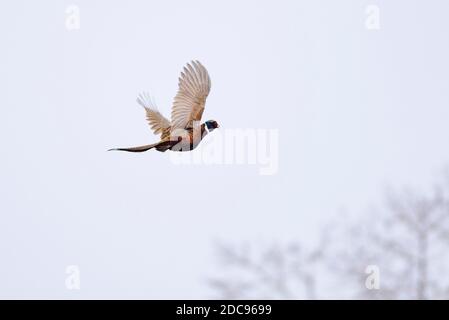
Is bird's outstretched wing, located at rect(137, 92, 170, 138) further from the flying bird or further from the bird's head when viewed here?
the bird's head

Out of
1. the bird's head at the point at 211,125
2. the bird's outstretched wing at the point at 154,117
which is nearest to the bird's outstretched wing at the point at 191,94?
the bird's outstretched wing at the point at 154,117

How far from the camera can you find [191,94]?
13.3 meters

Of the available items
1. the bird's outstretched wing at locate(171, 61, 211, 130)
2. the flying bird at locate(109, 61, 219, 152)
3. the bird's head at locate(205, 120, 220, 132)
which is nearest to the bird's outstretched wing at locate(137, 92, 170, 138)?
the flying bird at locate(109, 61, 219, 152)

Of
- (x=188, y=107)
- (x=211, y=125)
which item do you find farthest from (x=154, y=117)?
(x=211, y=125)

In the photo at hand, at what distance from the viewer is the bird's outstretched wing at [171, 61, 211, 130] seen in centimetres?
1319

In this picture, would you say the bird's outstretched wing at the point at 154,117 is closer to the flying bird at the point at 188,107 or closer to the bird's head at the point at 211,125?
the flying bird at the point at 188,107

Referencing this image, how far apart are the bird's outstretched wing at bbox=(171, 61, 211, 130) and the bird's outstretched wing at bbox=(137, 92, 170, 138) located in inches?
7.3

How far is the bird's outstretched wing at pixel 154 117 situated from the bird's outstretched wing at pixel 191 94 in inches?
7.3

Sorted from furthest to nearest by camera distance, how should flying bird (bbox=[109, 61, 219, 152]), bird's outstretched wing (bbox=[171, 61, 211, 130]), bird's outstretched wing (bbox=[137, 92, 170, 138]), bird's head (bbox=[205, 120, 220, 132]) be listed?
bird's outstretched wing (bbox=[137, 92, 170, 138])
bird's outstretched wing (bbox=[171, 61, 211, 130])
flying bird (bbox=[109, 61, 219, 152])
bird's head (bbox=[205, 120, 220, 132])

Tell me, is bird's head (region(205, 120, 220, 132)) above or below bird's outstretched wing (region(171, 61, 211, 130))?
below

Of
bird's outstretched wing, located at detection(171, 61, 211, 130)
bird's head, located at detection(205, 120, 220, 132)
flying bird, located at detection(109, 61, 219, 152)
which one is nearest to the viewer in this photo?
bird's head, located at detection(205, 120, 220, 132)

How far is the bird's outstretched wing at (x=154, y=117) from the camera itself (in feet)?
43.6

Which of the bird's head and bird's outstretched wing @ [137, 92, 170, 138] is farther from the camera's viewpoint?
bird's outstretched wing @ [137, 92, 170, 138]
